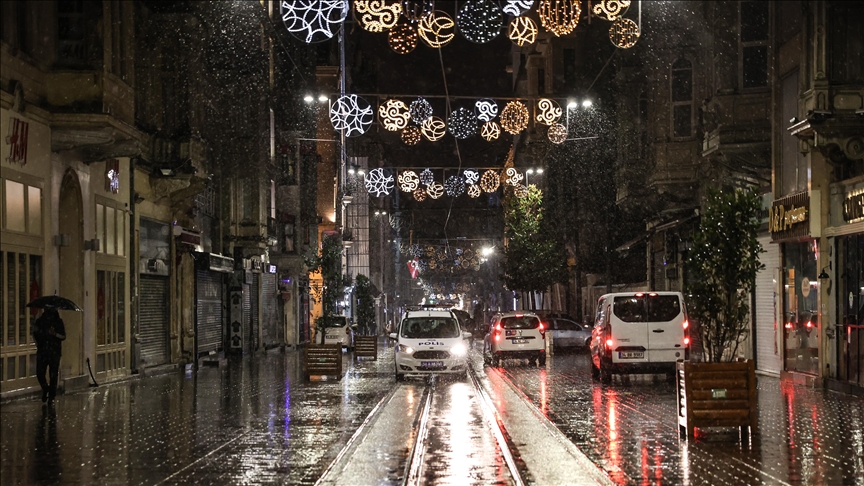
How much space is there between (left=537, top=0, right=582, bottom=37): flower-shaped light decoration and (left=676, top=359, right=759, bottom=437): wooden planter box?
358 inches

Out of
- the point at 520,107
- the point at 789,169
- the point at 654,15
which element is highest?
the point at 654,15

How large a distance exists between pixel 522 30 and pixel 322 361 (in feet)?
34.7

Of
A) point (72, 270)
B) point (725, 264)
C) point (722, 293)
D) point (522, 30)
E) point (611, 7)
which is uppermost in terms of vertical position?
point (611, 7)

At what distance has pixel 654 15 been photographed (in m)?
35.0

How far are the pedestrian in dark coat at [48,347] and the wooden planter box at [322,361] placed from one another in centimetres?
855

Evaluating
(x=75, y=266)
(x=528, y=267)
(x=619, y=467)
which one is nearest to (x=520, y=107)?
(x=75, y=266)

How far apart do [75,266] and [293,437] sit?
12.8 m

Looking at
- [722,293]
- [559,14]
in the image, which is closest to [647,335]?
[559,14]

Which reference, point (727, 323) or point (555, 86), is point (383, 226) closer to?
point (555, 86)

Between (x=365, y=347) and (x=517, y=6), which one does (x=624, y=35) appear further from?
(x=365, y=347)

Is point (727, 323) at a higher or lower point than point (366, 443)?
higher

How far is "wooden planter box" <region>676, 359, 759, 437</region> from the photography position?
45.9 feet

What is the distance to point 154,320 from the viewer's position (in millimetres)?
32844

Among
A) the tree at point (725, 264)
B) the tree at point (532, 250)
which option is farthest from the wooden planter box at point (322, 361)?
the tree at point (532, 250)
